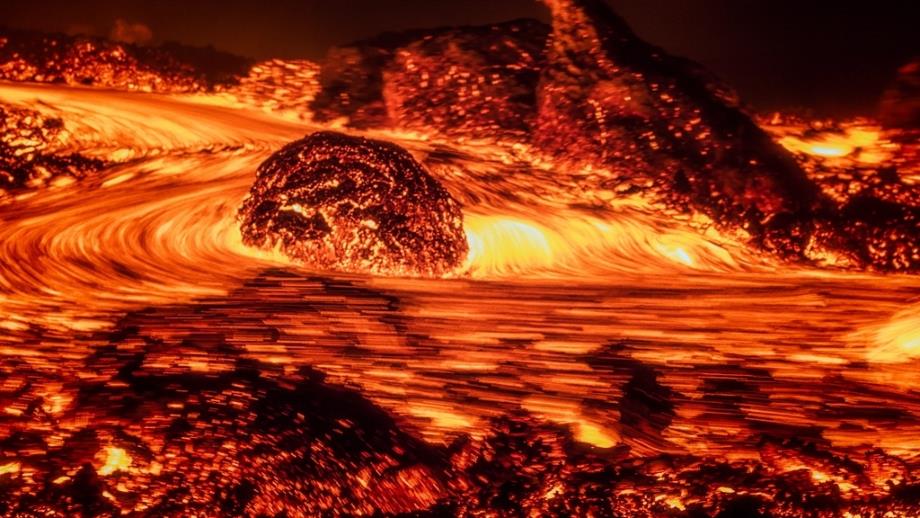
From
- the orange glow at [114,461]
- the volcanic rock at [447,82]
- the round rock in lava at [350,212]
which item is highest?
the volcanic rock at [447,82]

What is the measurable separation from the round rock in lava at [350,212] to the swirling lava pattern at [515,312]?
0.14 meters

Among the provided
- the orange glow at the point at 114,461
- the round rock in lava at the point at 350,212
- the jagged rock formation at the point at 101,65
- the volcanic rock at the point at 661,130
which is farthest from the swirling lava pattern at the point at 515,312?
the jagged rock formation at the point at 101,65

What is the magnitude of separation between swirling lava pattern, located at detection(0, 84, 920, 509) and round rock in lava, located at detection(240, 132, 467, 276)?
140mm

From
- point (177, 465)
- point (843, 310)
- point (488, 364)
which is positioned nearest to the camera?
point (177, 465)

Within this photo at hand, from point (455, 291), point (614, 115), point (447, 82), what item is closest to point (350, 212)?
point (455, 291)

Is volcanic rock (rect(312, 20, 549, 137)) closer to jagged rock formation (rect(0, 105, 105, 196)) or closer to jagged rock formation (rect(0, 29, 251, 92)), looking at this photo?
jagged rock formation (rect(0, 29, 251, 92))

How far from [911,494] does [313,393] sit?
2029 mm

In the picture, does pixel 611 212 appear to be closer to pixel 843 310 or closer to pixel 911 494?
pixel 843 310

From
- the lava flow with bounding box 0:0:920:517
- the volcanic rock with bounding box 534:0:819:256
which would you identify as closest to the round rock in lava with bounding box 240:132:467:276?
the lava flow with bounding box 0:0:920:517

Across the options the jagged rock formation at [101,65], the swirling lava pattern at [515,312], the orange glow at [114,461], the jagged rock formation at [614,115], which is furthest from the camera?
the jagged rock formation at [101,65]

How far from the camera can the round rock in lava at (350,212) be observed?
4242 mm

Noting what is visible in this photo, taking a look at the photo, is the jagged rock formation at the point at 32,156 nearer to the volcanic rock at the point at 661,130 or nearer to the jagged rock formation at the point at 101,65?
the jagged rock formation at the point at 101,65

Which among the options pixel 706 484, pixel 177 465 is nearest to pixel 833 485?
pixel 706 484

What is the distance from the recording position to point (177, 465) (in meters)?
2.38
